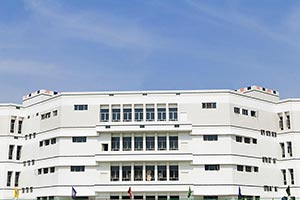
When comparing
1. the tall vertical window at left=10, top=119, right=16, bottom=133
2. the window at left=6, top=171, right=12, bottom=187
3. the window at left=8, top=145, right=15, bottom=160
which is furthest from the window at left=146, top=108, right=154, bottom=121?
the window at left=6, top=171, right=12, bottom=187

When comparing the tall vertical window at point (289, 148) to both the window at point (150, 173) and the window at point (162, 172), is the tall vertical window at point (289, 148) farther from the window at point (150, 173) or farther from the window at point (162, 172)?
the window at point (150, 173)

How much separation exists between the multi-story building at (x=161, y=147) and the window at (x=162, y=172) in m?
0.11

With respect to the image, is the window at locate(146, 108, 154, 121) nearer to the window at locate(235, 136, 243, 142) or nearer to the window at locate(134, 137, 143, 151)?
the window at locate(134, 137, 143, 151)

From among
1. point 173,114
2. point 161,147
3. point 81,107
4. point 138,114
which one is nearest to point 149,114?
point 138,114

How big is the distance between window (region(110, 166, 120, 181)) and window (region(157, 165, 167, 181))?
4.39 metres

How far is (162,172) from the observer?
54031 millimetres

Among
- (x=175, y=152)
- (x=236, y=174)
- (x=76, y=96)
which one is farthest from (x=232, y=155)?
(x=76, y=96)

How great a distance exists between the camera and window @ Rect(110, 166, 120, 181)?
5431 cm

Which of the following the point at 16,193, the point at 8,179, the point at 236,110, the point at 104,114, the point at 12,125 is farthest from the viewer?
the point at 12,125

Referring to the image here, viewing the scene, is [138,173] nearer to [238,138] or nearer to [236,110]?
[238,138]

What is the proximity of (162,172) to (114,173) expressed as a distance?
17.0 feet

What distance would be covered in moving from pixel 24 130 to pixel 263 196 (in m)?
29.3

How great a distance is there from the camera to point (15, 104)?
62125mm

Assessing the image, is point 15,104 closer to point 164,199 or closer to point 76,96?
point 76,96
